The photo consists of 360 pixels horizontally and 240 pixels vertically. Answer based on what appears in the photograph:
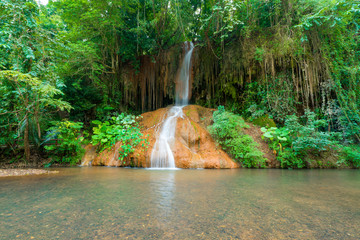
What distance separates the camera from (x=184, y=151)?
23.1ft

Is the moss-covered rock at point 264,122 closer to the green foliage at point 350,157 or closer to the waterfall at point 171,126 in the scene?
the green foliage at point 350,157

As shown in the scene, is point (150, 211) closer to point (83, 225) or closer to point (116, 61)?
point (83, 225)

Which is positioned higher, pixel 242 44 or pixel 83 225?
pixel 242 44

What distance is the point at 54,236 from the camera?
148 centimetres

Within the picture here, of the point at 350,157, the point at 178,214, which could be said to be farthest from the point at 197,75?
the point at 178,214

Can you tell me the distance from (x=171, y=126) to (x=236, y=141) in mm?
2913

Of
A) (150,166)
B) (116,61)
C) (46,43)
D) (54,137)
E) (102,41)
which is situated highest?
(102,41)

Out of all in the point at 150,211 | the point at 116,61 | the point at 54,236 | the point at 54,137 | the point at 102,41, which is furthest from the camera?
the point at 116,61

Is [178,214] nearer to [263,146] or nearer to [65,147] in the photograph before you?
[263,146]

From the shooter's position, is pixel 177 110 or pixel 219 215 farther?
pixel 177 110

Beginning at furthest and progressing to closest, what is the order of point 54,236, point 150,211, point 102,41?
point 102,41, point 150,211, point 54,236

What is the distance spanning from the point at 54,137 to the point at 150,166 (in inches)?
206

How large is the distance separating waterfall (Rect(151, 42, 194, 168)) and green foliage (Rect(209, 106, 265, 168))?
A: 186cm

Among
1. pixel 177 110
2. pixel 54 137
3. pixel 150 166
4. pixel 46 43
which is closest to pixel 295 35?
pixel 177 110
